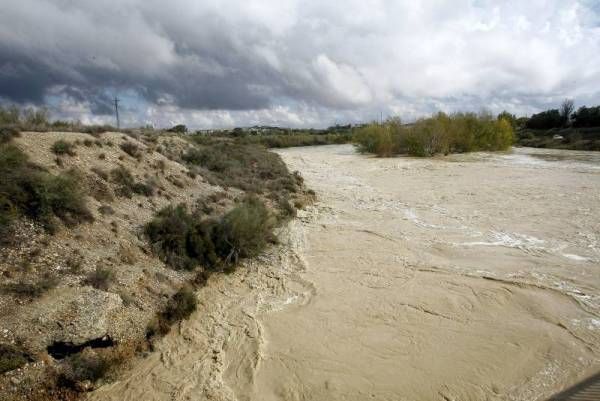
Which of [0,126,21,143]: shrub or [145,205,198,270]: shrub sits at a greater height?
[0,126,21,143]: shrub

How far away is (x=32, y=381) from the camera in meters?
4.71

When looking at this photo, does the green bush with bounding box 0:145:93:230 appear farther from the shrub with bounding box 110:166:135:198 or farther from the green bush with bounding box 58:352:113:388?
the green bush with bounding box 58:352:113:388

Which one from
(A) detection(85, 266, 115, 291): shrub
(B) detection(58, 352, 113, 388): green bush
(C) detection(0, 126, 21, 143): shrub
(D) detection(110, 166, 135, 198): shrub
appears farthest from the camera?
A: (D) detection(110, 166, 135, 198): shrub

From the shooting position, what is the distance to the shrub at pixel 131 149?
12.9 meters

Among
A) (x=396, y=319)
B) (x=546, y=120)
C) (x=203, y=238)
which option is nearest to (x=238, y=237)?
(x=203, y=238)

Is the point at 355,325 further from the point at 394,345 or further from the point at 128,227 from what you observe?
the point at 128,227

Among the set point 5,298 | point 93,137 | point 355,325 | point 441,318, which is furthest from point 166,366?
point 93,137

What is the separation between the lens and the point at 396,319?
6.91m

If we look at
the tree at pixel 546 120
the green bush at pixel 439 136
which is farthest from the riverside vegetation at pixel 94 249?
the tree at pixel 546 120

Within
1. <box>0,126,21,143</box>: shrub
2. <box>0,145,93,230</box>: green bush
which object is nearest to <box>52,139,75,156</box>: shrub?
<box>0,126,21,143</box>: shrub

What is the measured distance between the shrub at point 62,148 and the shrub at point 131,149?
2504 mm

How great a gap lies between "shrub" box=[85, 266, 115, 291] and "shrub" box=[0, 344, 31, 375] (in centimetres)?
160

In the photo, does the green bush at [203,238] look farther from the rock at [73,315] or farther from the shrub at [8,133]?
the shrub at [8,133]

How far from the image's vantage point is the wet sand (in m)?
5.30
